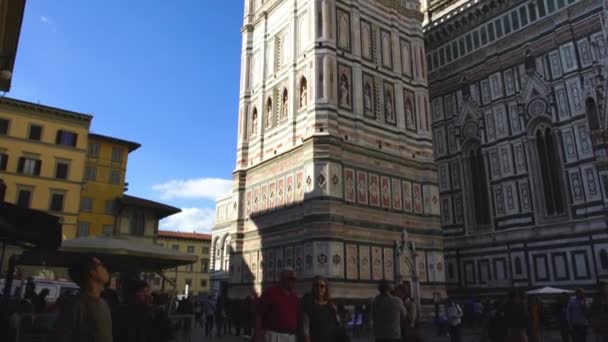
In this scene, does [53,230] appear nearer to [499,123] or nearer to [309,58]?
[309,58]

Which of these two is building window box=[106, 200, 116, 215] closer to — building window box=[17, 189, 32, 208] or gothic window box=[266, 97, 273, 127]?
building window box=[17, 189, 32, 208]

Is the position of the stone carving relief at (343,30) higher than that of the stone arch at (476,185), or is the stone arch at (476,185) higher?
the stone carving relief at (343,30)

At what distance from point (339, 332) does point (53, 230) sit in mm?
4999

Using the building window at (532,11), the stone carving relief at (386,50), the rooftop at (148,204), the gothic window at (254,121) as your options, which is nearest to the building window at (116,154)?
the rooftop at (148,204)

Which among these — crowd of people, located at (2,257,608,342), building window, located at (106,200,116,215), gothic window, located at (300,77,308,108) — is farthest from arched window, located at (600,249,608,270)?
building window, located at (106,200,116,215)

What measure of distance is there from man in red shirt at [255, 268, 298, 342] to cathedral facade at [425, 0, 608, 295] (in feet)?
77.2

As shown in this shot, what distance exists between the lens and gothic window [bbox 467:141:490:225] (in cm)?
2898

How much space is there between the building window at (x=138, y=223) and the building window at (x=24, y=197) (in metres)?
7.62

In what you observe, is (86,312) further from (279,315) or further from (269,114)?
(269,114)

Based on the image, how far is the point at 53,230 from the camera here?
24.5ft

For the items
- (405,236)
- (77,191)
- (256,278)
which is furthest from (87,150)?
(405,236)

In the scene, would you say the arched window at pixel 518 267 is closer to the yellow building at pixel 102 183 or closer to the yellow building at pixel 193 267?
the yellow building at pixel 102 183

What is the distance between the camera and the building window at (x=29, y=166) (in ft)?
105

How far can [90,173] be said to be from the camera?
3675 cm
